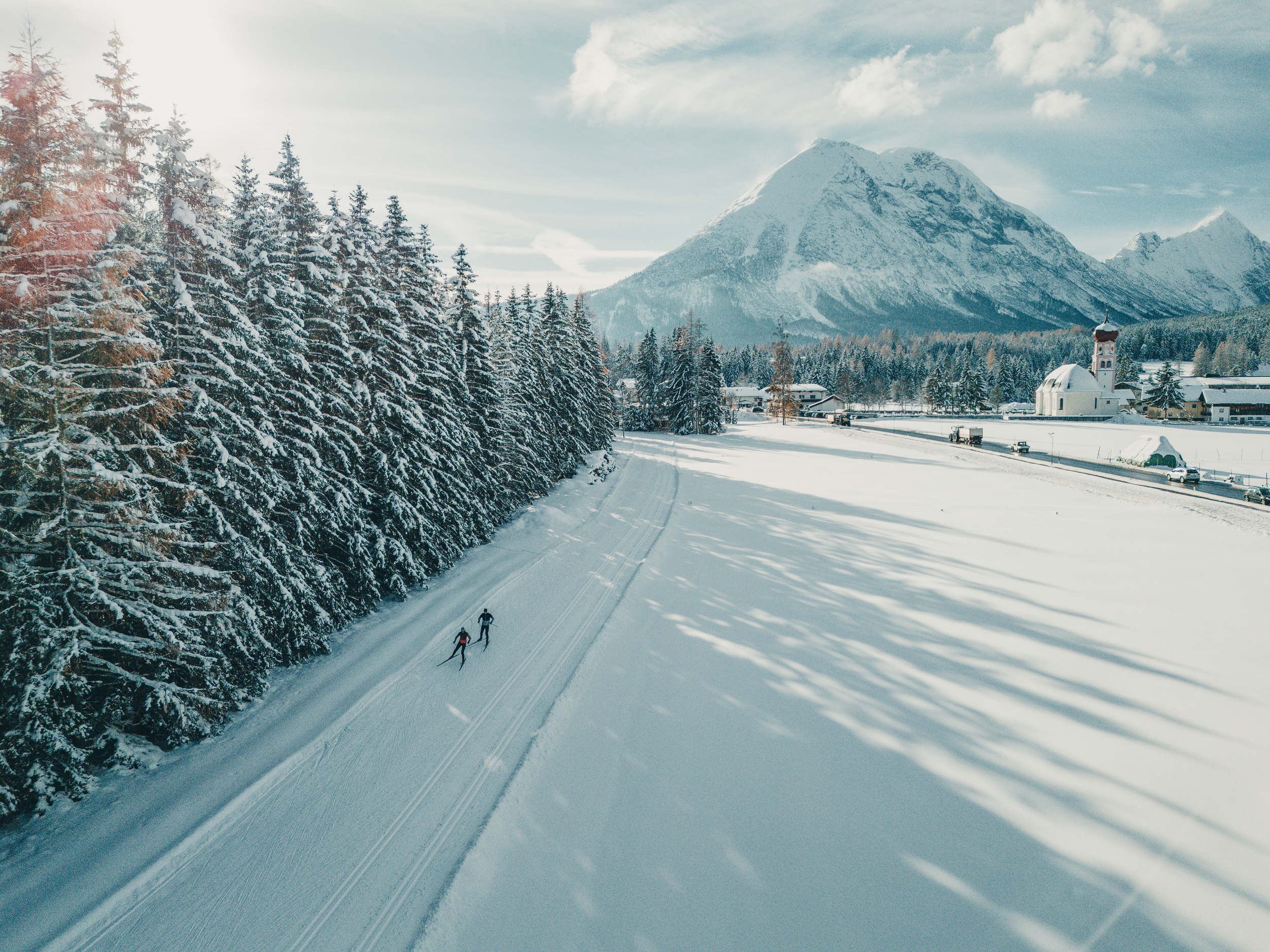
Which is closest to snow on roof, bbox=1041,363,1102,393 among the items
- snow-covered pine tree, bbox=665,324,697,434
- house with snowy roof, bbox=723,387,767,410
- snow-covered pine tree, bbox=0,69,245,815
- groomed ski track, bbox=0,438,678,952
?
house with snowy roof, bbox=723,387,767,410

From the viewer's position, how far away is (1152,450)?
46406 millimetres

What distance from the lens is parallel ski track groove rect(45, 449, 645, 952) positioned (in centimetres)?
794

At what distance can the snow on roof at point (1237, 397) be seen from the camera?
89188 millimetres

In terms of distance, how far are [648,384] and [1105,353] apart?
84.6 m

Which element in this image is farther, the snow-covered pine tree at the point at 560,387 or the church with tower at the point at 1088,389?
the church with tower at the point at 1088,389

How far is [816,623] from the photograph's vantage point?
59.7 ft

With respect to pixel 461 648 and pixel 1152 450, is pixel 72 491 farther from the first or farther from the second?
pixel 1152 450

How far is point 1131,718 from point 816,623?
7.69 metres

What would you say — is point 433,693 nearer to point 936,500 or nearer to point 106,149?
point 106,149

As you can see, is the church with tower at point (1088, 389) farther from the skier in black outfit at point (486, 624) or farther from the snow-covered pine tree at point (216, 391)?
the snow-covered pine tree at point (216, 391)

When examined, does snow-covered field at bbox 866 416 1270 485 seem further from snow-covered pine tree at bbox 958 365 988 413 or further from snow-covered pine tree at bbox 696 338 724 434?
snow-covered pine tree at bbox 696 338 724 434

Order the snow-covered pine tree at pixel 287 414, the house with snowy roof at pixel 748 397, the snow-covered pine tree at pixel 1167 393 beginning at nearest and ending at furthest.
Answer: the snow-covered pine tree at pixel 287 414 < the snow-covered pine tree at pixel 1167 393 < the house with snowy roof at pixel 748 397

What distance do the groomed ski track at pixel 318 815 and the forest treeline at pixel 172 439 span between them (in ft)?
4.12

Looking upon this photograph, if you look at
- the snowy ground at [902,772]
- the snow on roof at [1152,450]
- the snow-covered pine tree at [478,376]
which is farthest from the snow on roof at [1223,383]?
the snow-covered pine tree at [478,376]
